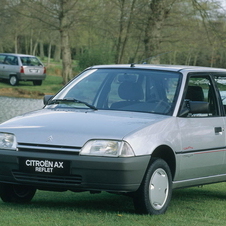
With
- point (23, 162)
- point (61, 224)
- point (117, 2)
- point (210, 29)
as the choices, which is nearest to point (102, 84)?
point (23, 162)

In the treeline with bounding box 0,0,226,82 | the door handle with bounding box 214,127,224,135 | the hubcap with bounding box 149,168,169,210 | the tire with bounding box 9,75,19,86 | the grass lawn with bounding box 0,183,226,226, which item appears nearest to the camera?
the grass lawn with bounding box 0,183,226,226

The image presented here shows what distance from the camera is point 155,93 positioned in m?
7.55

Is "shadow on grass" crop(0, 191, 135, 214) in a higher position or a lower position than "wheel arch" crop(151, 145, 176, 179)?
lower

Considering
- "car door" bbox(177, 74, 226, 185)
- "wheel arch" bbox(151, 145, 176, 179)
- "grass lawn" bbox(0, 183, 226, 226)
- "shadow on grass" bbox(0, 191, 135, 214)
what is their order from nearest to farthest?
"grass lawn" bbox(0, 183, 226, 226), "wheel arch" bbox(151, 145, 176, 179), "shadow on grass" bbox(0, 191, 135, 214), "car door" bbox(177, 74, 226, 185)

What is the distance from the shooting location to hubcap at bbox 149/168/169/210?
22.1 ft

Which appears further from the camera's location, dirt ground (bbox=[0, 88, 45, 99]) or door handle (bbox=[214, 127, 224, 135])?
dirt ground (bbox=[0, 88, 45, 99])

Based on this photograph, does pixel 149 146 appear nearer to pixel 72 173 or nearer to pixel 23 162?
pixel 72 173

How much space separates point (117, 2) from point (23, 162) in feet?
114

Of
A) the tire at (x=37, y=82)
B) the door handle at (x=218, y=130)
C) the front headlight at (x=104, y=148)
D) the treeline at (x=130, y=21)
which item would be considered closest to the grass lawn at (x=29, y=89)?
the tire at (x=37, y=82)

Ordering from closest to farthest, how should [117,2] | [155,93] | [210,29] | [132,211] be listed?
[132,211], [155,93], [210,29], [117,2]

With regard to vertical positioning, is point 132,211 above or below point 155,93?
below

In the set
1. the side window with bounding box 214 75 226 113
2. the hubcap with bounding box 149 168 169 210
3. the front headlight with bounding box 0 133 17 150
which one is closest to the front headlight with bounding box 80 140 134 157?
the hubcap with bounding box 149 168 169 210

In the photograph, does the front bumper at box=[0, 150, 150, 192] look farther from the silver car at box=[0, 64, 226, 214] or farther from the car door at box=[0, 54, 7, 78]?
the car door at box=[0, 54, 7, 78]

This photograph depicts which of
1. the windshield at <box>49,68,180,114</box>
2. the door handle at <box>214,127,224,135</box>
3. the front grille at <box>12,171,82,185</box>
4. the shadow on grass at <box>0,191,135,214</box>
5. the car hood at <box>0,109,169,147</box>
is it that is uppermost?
the windshield at <box>49,68,180,114</box>
